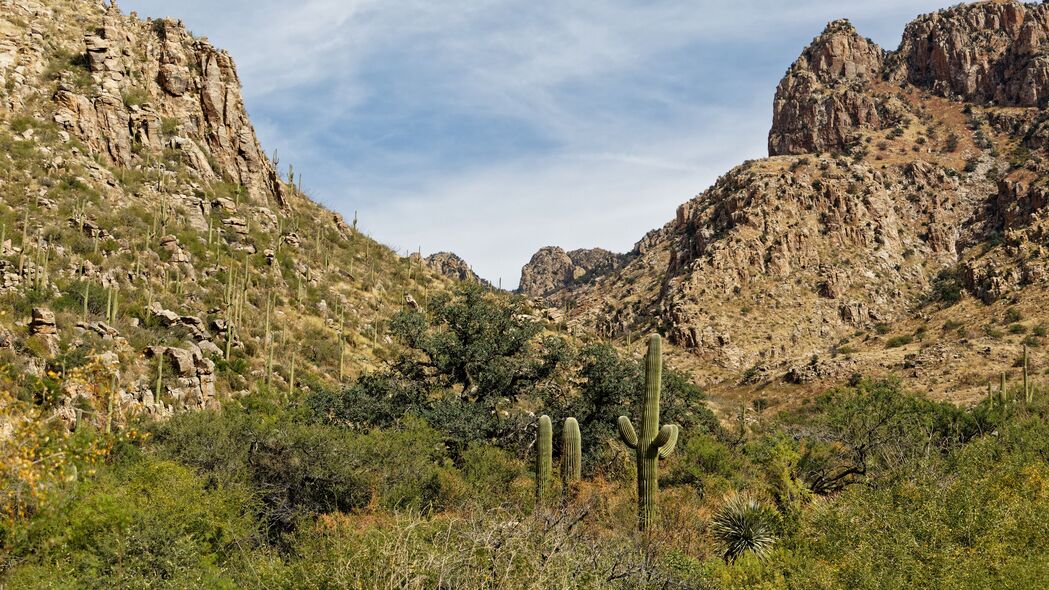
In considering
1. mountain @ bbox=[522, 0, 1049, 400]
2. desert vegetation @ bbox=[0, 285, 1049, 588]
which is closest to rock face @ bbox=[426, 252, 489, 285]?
mountain @ bbox=[522, 0, 1049, 400]

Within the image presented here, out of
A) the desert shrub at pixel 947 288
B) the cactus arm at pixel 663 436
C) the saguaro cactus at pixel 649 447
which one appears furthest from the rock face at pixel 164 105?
the desert shrub at pixel 947 288

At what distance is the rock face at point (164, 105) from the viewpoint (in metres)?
45.4

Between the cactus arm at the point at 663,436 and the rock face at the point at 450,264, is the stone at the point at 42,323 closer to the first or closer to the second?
the cactus arm at the point at 663,436

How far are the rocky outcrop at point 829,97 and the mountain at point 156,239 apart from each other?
61579 mm

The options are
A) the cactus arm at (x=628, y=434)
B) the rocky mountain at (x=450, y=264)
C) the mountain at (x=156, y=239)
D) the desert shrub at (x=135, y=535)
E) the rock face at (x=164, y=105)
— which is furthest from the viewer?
the rocky mountain at (x=450, y=264)

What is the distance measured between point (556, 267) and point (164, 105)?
12375 centimetres

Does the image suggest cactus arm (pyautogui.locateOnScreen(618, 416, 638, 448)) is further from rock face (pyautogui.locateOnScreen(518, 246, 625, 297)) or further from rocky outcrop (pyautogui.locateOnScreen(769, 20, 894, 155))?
rock face (pyautogui.locateOnScreen(518, 246, 625, 297))

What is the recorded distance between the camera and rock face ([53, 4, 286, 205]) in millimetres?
45375

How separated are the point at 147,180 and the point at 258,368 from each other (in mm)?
16636

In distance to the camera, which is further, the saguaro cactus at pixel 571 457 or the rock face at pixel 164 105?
the rock face at pixel 164 105

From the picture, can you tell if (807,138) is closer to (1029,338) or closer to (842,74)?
(842,74)

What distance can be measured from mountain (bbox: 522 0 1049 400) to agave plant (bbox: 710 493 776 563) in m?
34.1

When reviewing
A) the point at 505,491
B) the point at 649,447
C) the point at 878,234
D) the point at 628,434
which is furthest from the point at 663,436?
the point at 878,234

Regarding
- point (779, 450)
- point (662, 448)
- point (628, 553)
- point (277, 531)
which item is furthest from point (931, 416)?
point (277, 531)
